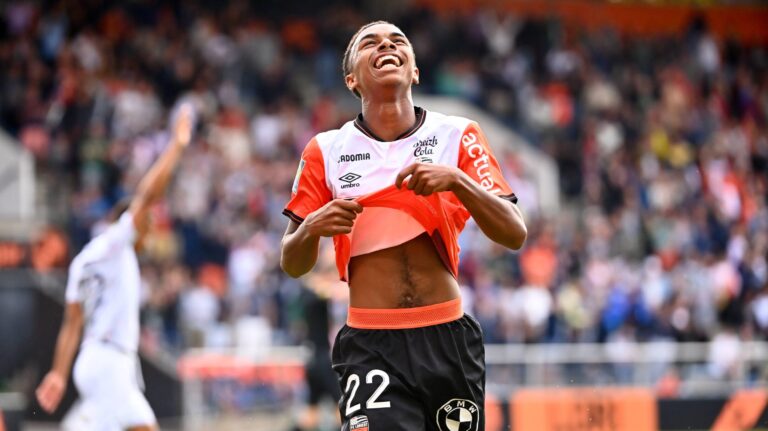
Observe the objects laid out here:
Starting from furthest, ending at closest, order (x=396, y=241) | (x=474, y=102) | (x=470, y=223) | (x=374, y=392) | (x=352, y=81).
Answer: (x=474, y=102) → (x=470, y=223) → (x=352, y=81) → (x=396, y=241) → (x=374, y=392)

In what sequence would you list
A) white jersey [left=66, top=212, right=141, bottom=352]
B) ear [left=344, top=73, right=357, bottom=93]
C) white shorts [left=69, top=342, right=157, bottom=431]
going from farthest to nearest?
white jersey [left=66, top=212, right=141, bottom=352] < white shorts [left=69, top=342, right=157, bottom=431] < ear [left=344, top=73, right=357, bottom=93]

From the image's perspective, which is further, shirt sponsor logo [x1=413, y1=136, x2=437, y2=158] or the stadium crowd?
the stadium crowd

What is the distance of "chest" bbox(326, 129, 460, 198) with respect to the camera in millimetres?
5684

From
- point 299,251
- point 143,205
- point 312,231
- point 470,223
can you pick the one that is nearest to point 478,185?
point 312,231

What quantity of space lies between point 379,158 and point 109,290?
443 cm

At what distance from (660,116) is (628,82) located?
1301mm

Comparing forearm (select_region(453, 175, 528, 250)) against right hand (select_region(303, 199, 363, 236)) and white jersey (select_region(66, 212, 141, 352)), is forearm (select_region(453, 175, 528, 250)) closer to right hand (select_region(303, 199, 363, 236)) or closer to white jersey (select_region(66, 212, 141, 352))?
right hand (select_region(303, 199, 363, 236))

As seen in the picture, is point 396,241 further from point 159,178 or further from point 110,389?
point 110,389

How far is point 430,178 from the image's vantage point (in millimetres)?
5062

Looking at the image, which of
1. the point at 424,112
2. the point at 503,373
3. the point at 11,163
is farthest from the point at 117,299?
the point at 11,163

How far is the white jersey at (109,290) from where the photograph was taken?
951cm

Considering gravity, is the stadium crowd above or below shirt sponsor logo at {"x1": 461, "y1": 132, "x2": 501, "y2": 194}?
above

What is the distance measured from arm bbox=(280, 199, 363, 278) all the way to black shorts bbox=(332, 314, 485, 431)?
0.42m

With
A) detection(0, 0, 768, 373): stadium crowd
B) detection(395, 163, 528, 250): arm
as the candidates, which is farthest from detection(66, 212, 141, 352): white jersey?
detection(0, 0, 768, 373): stadium crowd
